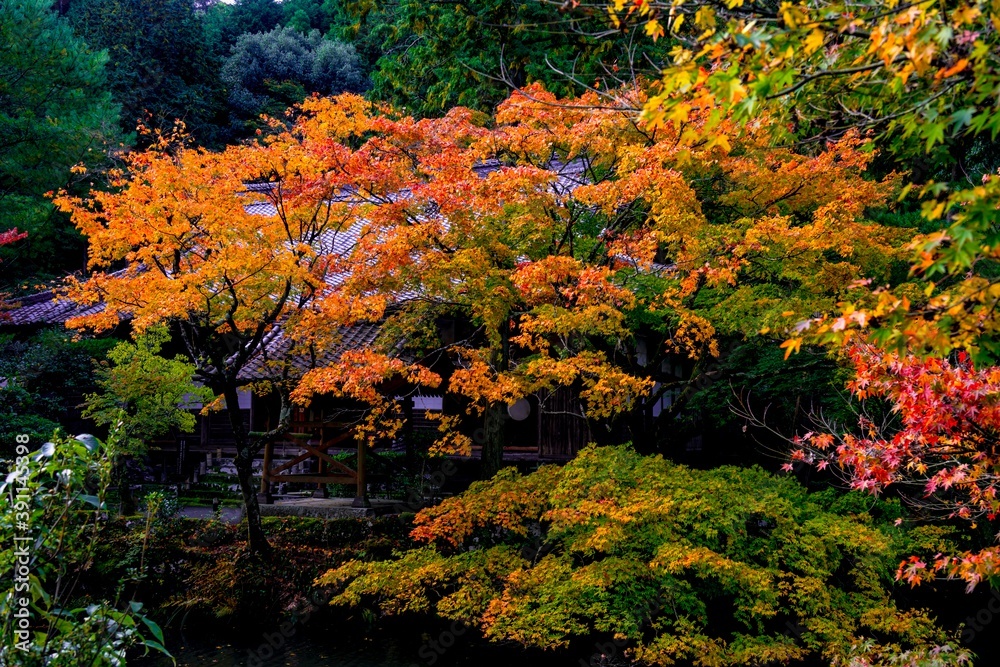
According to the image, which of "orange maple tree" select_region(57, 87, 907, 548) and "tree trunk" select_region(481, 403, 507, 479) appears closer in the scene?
"orange maple tree" select_region(57, 87, 907, 548)

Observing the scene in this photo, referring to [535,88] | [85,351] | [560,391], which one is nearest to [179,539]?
[85,351]

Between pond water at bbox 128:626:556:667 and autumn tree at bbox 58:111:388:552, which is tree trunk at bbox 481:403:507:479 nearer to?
pond water at bbox 128:626:556:667

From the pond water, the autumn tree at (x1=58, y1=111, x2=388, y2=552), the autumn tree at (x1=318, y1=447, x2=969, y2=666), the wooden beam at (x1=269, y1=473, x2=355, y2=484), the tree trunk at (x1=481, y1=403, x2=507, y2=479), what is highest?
the autumn tree at (x1=58, y1=111, x2=388, y2=552)

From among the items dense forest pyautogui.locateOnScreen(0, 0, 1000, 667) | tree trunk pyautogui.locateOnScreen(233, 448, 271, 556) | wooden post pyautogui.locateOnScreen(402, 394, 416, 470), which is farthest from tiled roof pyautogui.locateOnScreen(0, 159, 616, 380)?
tree trunk pyautogui.locateOnScreen(233, 448, 271, 556)

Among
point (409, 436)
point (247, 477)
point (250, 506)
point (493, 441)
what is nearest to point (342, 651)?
point (250, 506)

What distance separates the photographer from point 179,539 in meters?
13.0

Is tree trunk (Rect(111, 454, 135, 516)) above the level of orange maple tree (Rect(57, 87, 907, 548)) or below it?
below

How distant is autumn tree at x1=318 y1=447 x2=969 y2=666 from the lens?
829 centimetres

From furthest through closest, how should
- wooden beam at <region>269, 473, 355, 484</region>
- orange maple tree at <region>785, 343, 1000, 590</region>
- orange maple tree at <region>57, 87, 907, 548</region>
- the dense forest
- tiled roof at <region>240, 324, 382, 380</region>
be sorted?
1. wooden beam at <region>269, 473, 355, 484</region>
2. tiled roof at <region>240, 324, 382, 380</region>
3. orange maple tree at <region>57, 87, 907, 548</region>
4. the dense forest
5. orange maple tree at <region>785, 343, 1000, 590</region>

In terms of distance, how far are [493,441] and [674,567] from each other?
4756 mm

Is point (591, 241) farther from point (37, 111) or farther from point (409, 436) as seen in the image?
point (37, 111)

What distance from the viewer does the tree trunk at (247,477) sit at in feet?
38.5

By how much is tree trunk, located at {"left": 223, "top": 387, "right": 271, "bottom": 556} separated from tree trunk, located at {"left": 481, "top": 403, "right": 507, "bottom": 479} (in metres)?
3.42

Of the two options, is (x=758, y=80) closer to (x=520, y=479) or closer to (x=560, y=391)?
(x=520, y=479)
